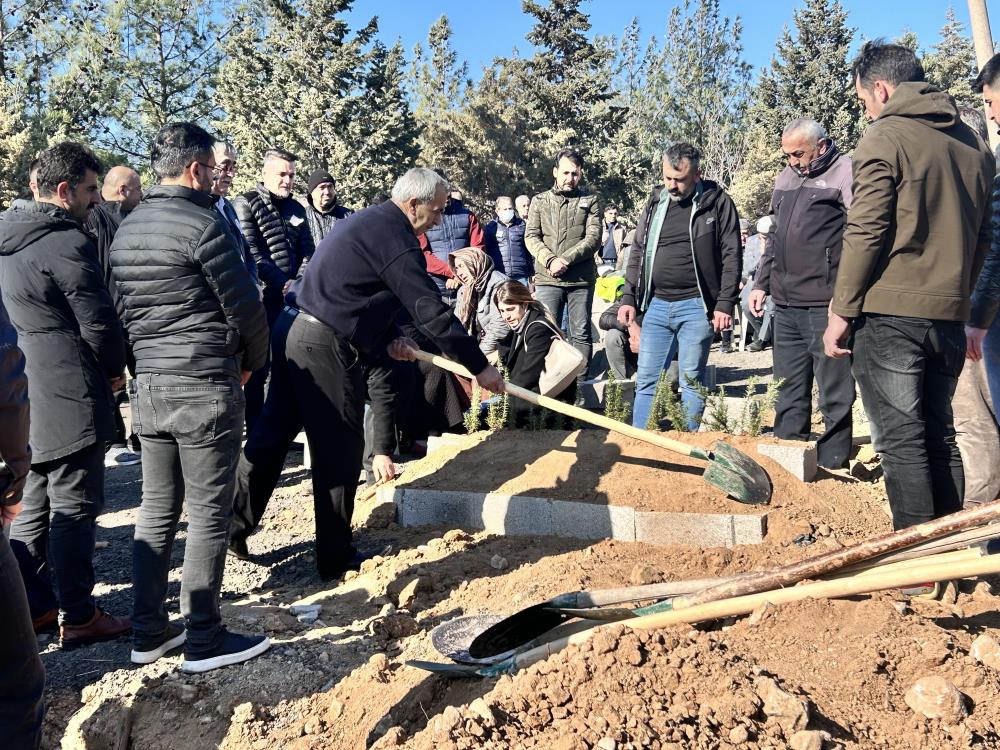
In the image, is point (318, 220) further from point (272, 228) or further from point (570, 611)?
point (570, 611)

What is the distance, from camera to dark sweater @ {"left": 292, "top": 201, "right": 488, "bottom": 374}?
4.38 metres

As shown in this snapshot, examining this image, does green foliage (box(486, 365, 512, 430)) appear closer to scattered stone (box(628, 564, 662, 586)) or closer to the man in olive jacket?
the man in olive jacket

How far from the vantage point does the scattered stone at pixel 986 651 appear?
3.03 meters

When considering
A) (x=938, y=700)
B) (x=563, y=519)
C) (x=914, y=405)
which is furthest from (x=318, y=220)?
(x=938, y=700)

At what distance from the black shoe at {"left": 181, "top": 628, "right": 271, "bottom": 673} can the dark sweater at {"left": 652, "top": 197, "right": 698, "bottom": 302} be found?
3.98 meters

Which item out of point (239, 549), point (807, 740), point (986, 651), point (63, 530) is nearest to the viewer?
point (807, 740)

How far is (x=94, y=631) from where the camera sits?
3994mm

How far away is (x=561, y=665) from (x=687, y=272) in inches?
163

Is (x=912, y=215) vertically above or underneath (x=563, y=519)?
above

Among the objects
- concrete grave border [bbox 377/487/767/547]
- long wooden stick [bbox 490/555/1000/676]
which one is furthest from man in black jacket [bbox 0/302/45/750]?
concrete grave border [bbox 377/487/767/547]

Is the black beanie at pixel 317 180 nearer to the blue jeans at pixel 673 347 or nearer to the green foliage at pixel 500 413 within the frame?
the green foliage at pixel 500 413

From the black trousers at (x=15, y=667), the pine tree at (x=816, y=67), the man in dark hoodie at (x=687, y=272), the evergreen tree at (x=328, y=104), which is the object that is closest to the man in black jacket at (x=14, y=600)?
the black trousers at (x=15, y=667)

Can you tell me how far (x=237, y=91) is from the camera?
101ft

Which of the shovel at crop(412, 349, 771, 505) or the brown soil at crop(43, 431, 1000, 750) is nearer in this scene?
the brown soil at crop(43, 431, 1000, 750)
